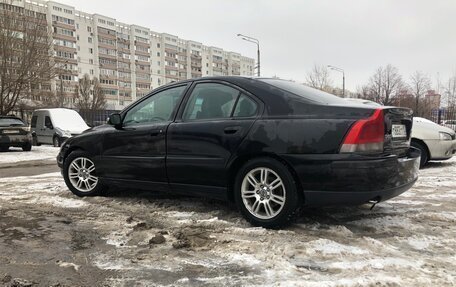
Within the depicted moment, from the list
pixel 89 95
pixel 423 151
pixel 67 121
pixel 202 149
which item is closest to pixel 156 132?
pixel 202 149

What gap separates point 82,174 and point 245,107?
2.77m

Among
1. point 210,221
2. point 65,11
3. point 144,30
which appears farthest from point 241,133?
point 144,30

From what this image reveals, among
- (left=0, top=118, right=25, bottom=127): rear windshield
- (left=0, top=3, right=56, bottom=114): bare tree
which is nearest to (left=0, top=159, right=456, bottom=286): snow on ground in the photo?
(left=0, top=118, right=25, bottom=127): rear windshield

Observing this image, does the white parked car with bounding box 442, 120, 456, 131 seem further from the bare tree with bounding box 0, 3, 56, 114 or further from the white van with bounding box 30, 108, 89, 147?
the bare tree with bounding box 0, 3, 56, 114

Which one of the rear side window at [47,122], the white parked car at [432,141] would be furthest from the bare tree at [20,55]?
the white parked car at [432,141]

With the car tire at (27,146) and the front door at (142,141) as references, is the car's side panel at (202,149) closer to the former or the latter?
the front door at (142,141)

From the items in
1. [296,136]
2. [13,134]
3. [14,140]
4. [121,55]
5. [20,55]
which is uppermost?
[121,55]

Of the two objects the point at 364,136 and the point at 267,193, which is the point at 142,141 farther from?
the point at 364,136

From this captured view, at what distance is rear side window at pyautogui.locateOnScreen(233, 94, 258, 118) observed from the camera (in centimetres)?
414

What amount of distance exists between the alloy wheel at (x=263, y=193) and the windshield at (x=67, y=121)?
50.3 ft

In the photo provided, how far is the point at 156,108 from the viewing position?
502 cm

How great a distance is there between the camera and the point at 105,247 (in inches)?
141

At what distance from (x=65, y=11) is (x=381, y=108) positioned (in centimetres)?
9292

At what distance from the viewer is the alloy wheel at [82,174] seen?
5570 mm
